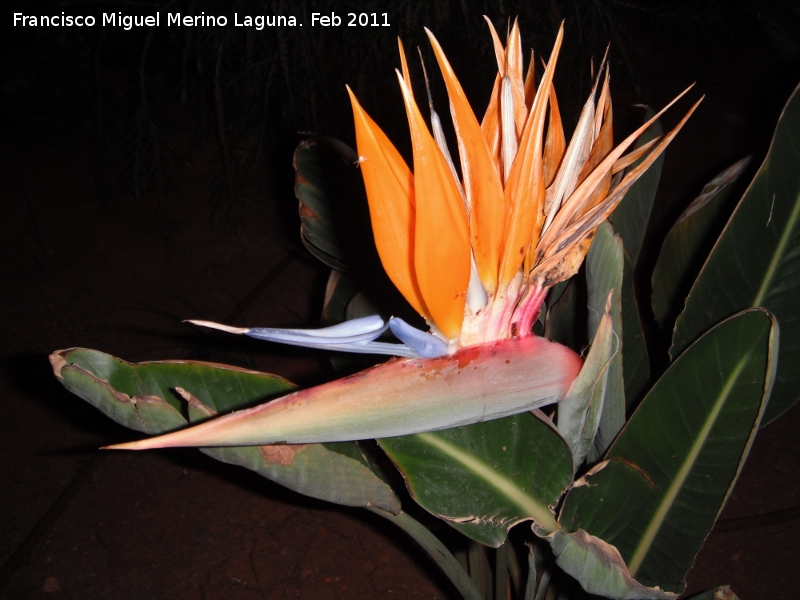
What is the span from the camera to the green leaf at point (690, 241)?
0.75m

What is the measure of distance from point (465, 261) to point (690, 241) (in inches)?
18.9

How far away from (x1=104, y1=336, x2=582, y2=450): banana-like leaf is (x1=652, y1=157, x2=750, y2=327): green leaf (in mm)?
390

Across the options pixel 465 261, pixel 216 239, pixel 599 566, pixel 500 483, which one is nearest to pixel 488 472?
pixel 500 483

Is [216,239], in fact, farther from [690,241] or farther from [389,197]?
[389,197]

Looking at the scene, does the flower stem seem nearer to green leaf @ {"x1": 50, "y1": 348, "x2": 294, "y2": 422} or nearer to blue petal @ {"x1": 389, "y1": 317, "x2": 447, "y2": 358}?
blue petal @ {"x1": 389, "y1": 317, "x2": 447, "y2": 358}

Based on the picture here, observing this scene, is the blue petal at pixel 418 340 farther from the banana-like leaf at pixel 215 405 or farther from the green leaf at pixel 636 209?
the green leaf at pixel 636 209

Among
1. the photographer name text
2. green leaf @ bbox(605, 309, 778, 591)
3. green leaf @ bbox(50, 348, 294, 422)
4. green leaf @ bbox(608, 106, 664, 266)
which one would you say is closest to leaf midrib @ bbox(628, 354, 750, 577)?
green leaf @ bbox(605, 309, 778, 591)

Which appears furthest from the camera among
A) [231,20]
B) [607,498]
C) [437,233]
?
[231,20]

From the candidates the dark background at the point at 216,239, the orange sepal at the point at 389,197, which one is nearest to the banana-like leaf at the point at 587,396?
the orange sepal at the point at 389,197

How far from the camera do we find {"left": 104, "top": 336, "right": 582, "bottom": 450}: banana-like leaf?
0.38 metres

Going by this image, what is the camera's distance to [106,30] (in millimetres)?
1588

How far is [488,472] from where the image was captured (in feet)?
1.81

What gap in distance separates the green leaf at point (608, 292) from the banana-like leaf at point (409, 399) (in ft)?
0.28

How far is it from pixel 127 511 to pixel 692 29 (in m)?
2.02
